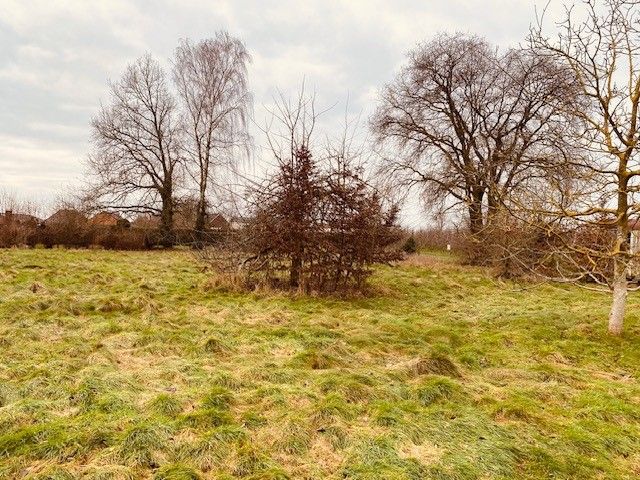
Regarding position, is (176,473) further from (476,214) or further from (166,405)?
(476,214)

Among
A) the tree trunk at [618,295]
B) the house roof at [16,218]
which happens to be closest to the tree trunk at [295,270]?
the tree trunk at [618,295]

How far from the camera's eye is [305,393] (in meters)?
4.16

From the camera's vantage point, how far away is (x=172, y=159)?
2353cm

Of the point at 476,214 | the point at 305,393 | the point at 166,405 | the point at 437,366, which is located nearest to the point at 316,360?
the point at 305,393

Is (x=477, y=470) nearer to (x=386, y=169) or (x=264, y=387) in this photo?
(x=264, y=387)

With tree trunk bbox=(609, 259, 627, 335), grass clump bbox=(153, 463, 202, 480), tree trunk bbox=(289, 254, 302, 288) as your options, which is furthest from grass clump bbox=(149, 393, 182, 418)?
tree trunk bbox=(609, 259, 627, 335)

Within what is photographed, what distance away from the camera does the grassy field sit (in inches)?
119

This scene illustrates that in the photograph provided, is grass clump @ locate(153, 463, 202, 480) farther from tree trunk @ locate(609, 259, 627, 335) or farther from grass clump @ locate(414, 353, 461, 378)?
tree trunk @ locate(609, 259, 627, 335)

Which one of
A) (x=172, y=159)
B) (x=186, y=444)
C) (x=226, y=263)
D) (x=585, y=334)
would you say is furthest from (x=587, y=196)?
(x=172, y=159)

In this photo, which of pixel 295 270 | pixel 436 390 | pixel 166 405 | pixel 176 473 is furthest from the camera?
pixel 295 270

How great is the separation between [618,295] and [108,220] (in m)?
22.9

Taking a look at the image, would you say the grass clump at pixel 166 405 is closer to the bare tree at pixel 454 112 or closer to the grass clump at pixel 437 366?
the grass clump at pixel 437 366

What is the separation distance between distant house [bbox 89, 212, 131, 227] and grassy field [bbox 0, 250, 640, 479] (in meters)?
14.5

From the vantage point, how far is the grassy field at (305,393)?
3027 millimetres
